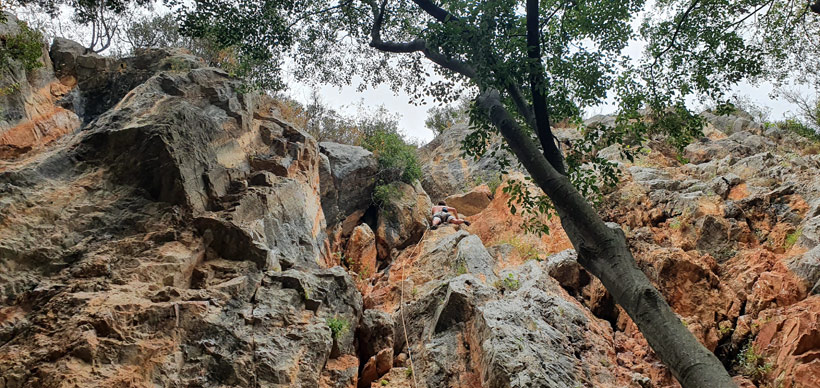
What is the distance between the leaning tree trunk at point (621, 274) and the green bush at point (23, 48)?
10.5 metres

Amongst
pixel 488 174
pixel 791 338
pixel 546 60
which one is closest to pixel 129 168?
pixel 546 60

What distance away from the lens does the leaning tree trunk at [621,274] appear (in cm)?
455

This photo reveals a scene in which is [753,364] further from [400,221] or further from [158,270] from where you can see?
[400,221]

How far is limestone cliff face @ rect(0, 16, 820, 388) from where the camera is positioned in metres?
6.28

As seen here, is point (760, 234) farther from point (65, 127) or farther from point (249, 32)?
point (65, 127)

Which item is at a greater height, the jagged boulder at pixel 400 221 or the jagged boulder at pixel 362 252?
the jagged boulder at pixel 400 221

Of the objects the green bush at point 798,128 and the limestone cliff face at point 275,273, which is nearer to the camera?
the limestone cliff face at point 275,273

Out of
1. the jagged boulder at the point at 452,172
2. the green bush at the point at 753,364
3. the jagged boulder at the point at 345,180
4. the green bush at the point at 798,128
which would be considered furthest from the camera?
the jagged boulder at the point at 452,172

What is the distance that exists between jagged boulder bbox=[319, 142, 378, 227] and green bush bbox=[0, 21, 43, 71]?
8214 mm

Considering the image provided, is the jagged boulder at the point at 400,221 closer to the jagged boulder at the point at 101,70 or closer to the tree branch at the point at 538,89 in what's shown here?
the jagged boulder at the point at 101,70

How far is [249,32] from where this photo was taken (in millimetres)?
9539

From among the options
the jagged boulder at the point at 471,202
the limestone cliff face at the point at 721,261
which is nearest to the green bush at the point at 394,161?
the jagged boulder at the point at 471,202

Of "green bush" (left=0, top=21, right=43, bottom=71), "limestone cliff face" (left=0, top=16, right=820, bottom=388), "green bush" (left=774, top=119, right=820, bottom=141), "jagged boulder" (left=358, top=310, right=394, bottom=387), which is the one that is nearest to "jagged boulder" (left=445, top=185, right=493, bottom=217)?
"limestone cliff face" (left=0, top=16, right=820, bottom=388)

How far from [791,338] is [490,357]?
4634 mm
